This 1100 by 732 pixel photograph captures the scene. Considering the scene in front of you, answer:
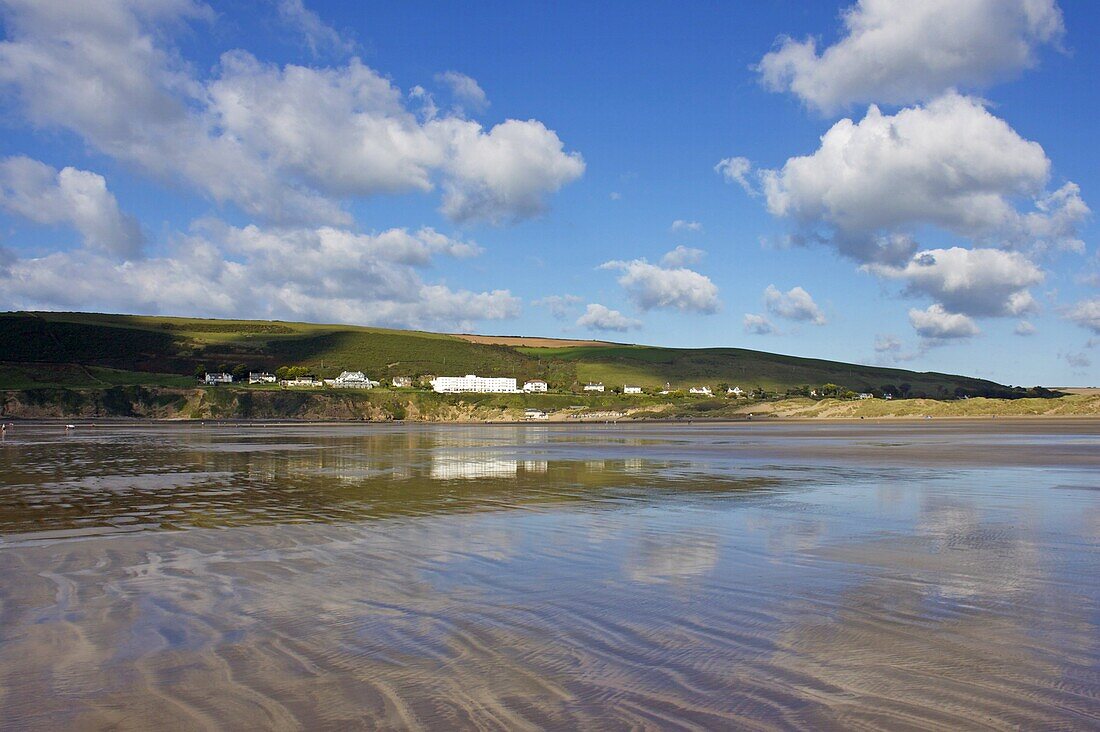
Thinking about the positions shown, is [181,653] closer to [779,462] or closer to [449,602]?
[449,602]

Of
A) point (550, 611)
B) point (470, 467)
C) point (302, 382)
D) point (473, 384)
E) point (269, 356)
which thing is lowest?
point (470, 467)

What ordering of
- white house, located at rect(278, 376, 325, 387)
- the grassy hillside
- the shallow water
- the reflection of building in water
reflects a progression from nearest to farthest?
the shallow water
the reflection of building in water
white house, located at rect(278, 376, 325, 387)
the grassy hillside

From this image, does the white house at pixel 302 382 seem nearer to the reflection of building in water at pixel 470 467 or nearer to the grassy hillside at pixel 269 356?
the grassy hillside at pixel 269 356

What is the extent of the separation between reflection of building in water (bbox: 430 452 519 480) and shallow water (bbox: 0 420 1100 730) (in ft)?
19.7

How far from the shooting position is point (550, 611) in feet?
27.5

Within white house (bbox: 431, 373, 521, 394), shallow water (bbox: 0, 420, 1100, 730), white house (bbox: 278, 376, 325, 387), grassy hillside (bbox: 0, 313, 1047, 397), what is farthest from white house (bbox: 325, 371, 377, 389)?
shallow water (bbox: 0, 420, 1100, 730)

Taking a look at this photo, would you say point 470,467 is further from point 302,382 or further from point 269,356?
point 269,356

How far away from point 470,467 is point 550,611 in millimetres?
20247

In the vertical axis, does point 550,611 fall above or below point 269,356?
below

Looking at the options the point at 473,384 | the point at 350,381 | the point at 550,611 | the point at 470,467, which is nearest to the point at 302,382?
the point at 350,381

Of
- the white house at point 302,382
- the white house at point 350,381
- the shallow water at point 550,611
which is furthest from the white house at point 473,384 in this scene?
the shallow water at point 550,611

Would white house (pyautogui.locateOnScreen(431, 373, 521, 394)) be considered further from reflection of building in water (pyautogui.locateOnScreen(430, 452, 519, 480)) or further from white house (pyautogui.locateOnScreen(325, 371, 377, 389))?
reflection of building in water (pyautogui.locateOnScreen(430, 452, 519, 480))

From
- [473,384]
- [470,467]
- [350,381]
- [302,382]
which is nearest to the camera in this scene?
[470,467]

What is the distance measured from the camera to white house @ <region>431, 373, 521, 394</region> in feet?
513
